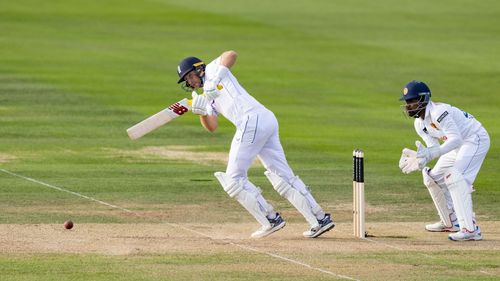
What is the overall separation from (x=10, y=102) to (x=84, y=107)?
1539 mm

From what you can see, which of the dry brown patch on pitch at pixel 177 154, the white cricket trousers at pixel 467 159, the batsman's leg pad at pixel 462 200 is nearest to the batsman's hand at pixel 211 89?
the white cricket trousers at pixel 467 159

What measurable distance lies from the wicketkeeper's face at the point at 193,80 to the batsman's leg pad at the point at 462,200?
289 cm

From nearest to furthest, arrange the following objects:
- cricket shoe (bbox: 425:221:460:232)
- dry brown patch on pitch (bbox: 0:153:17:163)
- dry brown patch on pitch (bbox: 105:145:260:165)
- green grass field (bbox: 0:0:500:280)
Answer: green grass field (bbox: 0:0:500:280) < cricket shoe (bbox: 425:221:460:232) < dry brown patch on pitch (bbox: 0:153:17:163) < dry brown patch on pitch (bbox: 105:145:260:165)

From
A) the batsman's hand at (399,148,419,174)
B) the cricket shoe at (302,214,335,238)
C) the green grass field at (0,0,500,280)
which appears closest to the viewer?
Answer: the green grass field at (0,0,500,280)

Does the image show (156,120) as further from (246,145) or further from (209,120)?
(246,145)

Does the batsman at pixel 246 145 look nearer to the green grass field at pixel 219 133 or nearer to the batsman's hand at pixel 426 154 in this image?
the green grass field at pixel 219 133

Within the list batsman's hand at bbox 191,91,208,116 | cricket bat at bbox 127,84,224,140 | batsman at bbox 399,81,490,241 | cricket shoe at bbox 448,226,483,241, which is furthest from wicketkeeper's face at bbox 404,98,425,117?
cricket bat at bbox 127,84,224,140

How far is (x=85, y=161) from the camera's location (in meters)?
19.0

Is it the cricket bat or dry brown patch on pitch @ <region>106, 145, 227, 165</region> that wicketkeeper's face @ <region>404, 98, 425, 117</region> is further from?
dry brown patch on pitch @ <region>106, 145, 227, 165</region>

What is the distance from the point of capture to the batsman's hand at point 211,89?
1337cm

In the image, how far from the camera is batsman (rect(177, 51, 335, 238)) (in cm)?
1334

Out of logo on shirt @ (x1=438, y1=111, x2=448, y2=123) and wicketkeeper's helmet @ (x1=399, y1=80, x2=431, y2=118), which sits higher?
wicketkeeper's helmet @ (x1=399, y1=80, x2=431, y2=118)

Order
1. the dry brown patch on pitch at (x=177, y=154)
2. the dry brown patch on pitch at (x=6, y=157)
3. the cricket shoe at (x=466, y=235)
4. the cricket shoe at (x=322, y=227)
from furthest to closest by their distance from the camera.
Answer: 1. the dry brown patch on pitch at (x=177, y=154)
2. the dry brown patch on pitch at (x=6, y=157)
3. the cricket shoe at (x=322, y=227)
4. the cricket shoe at (x=466, y=235)

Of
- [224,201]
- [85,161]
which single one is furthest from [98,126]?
[224,201]
